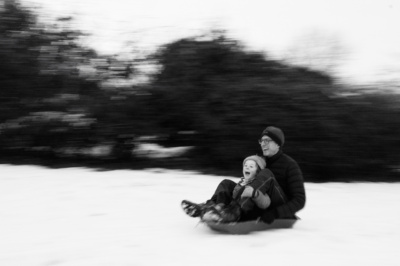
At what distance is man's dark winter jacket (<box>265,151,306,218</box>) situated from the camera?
16.8 ft

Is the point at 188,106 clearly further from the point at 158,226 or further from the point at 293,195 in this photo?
the point at 293,195

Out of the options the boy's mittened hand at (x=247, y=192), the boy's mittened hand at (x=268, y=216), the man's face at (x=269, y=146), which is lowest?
the boy's mittened hand at (x=268, y=216)

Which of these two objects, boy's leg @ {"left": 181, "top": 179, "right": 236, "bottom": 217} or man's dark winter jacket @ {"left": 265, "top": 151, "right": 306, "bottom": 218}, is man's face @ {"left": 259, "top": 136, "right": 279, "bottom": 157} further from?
boy's leg @ {"left": 181, "top": 179, "right": 236, "bottom": 217}

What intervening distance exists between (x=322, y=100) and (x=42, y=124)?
4826 millimetres

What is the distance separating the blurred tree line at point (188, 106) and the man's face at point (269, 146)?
304 cm

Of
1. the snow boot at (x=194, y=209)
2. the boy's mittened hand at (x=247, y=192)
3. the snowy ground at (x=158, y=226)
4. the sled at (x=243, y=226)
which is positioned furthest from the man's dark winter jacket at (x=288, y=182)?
the snow boot at (x=194, y=209)

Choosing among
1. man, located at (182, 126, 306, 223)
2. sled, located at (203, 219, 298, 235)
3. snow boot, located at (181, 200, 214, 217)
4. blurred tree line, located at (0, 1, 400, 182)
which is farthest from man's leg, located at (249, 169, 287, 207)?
blurred tree line, located at (0, 1, 400, 182)

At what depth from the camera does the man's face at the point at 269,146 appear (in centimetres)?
522

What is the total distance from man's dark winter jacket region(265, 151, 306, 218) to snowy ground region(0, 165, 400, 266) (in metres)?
0.27

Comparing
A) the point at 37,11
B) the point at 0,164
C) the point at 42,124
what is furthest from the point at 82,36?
the point at 0,164

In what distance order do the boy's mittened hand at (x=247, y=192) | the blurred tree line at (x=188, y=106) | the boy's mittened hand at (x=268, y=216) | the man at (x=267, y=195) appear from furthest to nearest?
the blurred tree line at (x=188, y=106), the boy's mittened hand at (x=268, y=216), the man at (x=267, y=195), the boy's mittened hand at (x=247, y=192)

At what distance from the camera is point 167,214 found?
19.8ft

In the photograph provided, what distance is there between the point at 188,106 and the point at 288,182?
382 centimetres

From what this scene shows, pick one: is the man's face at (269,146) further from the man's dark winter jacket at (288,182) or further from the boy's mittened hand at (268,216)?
the boy's mittened hand at (268,216)
